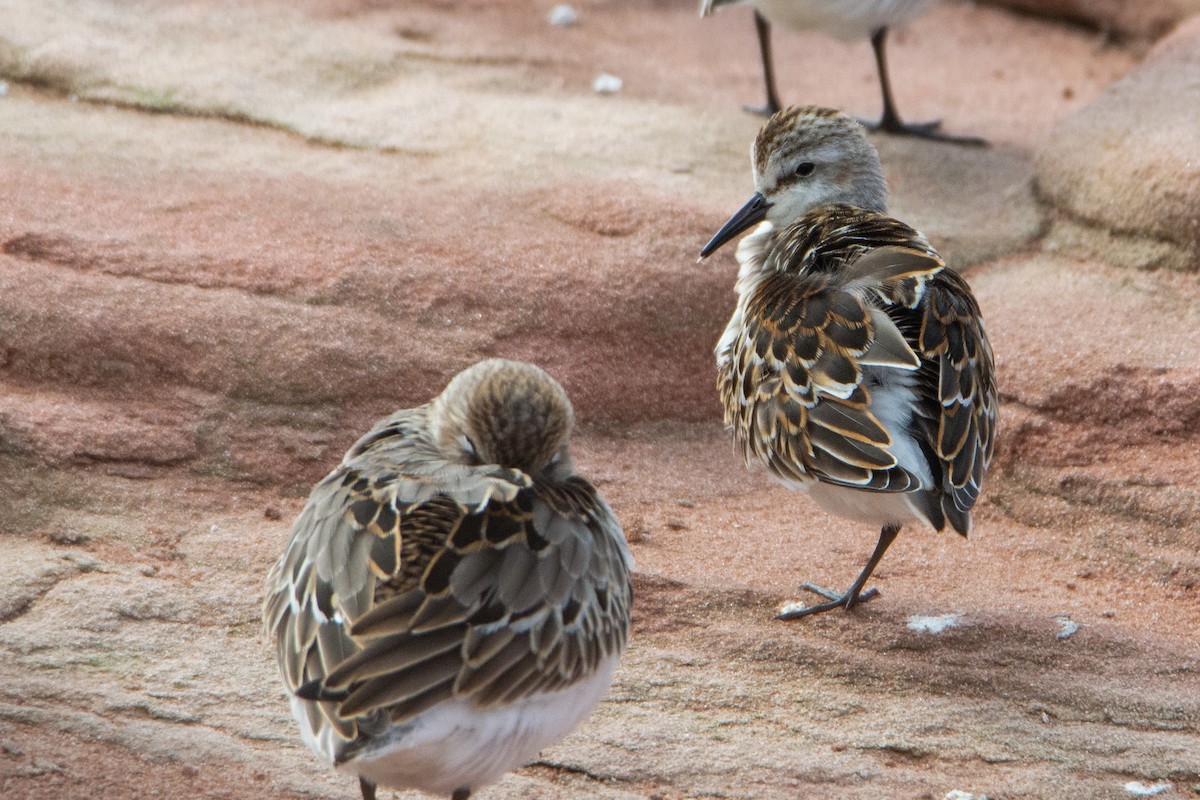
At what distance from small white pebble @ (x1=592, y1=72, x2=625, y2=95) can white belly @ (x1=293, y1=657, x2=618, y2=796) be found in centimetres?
522

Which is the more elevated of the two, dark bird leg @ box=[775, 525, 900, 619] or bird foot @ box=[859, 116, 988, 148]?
bird foot @ box=[859, 116, 988, 148]

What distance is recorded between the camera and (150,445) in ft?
17.3

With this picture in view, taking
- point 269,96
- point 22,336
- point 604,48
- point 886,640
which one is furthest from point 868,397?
point 604,48

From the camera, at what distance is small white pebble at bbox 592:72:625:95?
814cm

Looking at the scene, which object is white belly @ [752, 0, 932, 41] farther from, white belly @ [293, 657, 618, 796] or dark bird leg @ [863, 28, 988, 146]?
white belly @ [293, 657, 618, 796]

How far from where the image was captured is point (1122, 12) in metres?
10.0

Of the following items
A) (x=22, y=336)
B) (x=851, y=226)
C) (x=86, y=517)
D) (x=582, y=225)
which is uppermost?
(x=851, y=226)

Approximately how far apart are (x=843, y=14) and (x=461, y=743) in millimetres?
5576

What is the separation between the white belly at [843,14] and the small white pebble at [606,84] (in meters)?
0.89

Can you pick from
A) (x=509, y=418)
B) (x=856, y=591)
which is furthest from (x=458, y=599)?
(x=856, y=591)

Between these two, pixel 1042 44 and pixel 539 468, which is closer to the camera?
pixel 539 468

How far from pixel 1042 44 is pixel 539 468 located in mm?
7545

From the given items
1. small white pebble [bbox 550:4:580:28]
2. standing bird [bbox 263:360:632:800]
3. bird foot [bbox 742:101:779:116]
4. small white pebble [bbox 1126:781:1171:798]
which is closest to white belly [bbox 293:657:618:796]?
standing bird [bbox 263:360:632:800]

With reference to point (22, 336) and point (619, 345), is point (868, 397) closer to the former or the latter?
point (619, 345)
